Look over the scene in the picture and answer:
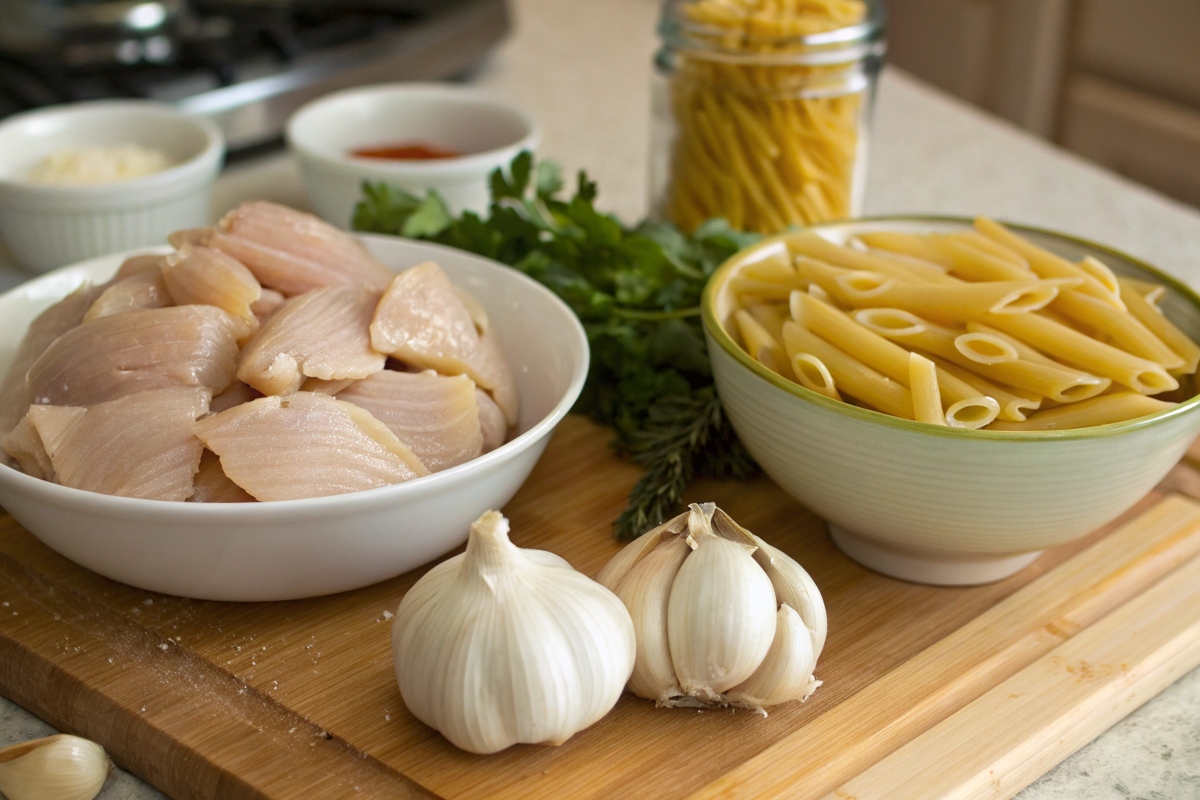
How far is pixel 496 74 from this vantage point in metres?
2.62

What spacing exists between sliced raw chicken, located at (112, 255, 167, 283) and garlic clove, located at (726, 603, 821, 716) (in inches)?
28.3

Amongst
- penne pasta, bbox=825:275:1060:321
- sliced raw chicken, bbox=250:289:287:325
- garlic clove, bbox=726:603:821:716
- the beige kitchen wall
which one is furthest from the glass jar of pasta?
the beige kitchen wall

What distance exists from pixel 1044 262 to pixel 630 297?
45 centimetres

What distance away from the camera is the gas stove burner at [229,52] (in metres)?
2.03

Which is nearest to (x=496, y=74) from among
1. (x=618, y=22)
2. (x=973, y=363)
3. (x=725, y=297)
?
(x=618, y=22)

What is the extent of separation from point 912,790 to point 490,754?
0.31 meters

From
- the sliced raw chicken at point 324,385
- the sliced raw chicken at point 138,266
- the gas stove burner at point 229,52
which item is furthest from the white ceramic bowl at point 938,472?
the gas stove burner at point 229,52

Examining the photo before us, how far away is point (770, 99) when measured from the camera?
1.55 meters

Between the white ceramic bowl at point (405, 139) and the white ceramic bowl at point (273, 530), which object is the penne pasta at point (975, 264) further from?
the white ceramic bowl at point (405, 139)

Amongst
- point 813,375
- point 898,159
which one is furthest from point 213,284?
point 898,159

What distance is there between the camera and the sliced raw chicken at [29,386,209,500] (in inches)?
38.3

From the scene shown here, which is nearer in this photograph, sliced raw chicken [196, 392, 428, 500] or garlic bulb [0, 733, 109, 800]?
garlic bulb [0, 733, 109, 800]

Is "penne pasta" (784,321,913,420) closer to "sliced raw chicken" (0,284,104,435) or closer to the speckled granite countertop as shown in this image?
"sliced raw chicken" (0,284,104,435)

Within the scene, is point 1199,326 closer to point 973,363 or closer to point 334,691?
point 973,363
